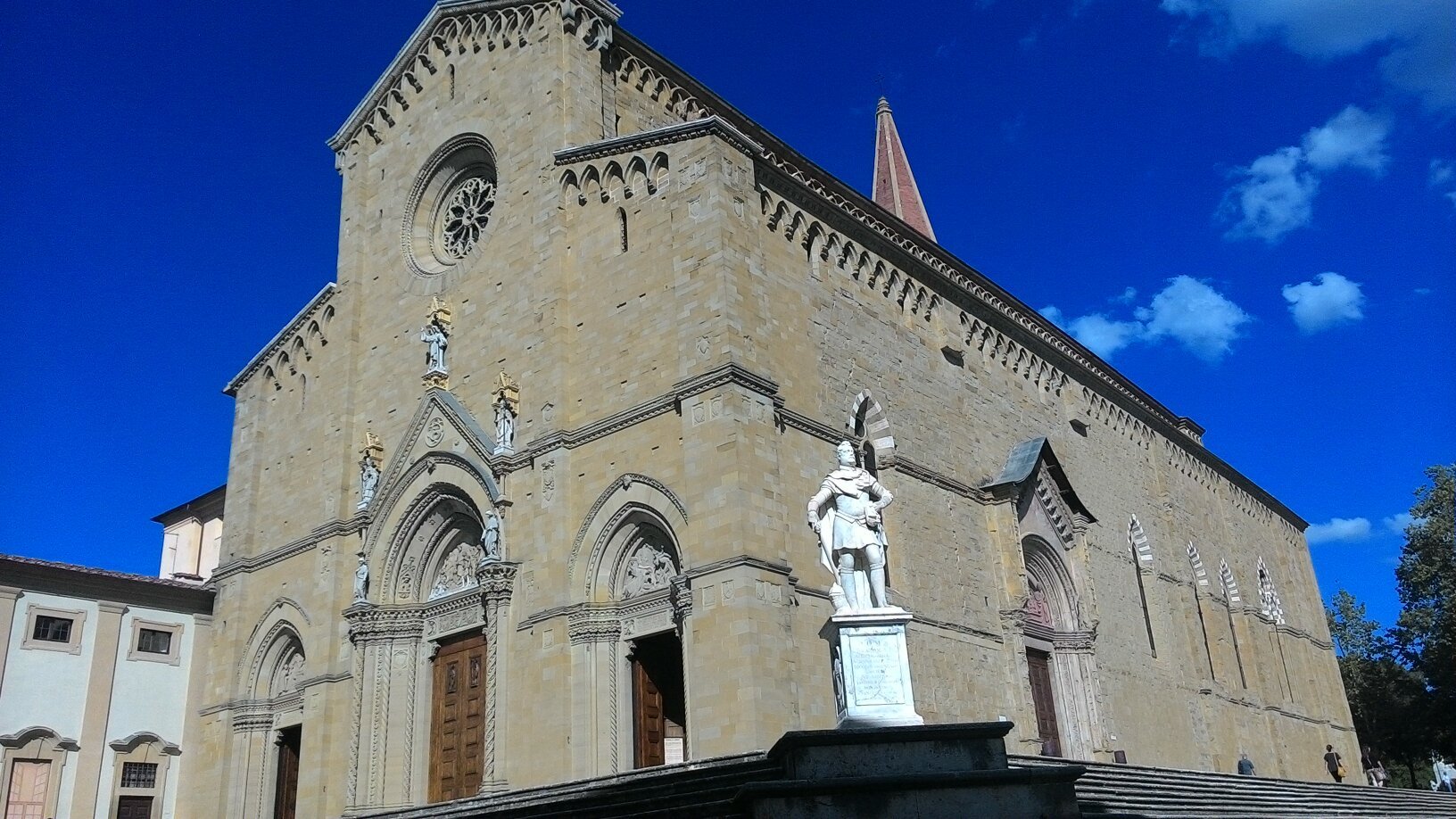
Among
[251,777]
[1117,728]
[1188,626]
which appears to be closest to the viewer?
[251,777]

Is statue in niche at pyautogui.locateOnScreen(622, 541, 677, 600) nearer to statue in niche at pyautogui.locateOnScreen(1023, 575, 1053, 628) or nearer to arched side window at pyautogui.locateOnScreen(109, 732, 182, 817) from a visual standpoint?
statue in niche at pyautogui.locateOnScreen(1023, 575, 1053, 628)

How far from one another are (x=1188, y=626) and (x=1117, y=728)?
659 cm

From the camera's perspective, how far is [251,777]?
76.2 ft

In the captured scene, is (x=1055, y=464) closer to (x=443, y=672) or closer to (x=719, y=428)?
(x=719, y=428)

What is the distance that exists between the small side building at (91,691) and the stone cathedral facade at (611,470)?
0.80 meters

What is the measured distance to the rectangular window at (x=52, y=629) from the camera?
22.9 meters

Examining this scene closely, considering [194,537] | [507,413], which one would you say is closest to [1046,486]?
[507,413]

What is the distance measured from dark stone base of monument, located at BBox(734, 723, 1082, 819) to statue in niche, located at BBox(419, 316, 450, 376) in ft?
43.7

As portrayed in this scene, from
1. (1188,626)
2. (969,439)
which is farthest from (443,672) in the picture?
(1188,626)

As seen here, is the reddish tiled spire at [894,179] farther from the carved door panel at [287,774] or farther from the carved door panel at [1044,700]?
the carved door panel at [287,774]

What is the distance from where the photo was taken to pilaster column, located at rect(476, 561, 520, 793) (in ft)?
61.6

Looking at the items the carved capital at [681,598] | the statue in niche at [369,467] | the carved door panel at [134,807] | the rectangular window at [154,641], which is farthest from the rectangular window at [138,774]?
the carved capital at [681,598]

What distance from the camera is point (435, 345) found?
2258 centimetres

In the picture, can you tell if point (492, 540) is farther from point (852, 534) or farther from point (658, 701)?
point (852, 534)
